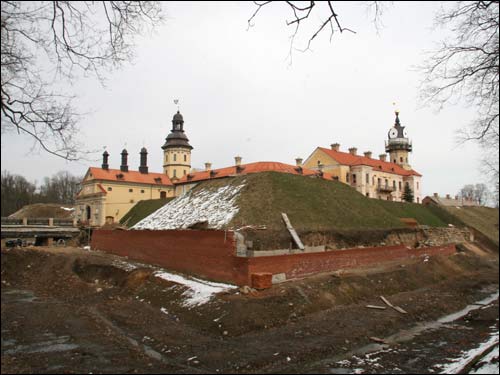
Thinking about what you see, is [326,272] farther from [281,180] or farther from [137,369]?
[137,369]

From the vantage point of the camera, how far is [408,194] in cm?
5625

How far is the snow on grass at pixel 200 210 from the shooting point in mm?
20817

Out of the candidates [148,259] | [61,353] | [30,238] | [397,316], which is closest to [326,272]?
[397,316]

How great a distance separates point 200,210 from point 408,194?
42.3 metres

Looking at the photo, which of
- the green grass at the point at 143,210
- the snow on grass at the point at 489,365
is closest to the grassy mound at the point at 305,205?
the snow on grass at the point at 489,365

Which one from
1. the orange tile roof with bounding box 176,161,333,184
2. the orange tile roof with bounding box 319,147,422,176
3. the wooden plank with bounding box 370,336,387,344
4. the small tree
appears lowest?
the wooden plank with bounding box 370,336,387,344

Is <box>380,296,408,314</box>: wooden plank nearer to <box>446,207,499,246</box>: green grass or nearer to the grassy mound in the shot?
the grassy mound

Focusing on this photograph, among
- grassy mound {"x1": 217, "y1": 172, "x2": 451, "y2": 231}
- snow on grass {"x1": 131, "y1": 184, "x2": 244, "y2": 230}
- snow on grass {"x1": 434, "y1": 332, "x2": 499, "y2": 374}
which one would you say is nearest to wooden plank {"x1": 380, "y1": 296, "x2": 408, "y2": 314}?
snow on grass {"x1": 434, "y1": 332, "x2": 499, "y2": 374}

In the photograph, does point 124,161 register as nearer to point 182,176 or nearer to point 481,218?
point 182,176

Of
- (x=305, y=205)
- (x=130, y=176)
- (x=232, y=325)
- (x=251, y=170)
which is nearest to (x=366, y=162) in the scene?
(x=251, y=170)

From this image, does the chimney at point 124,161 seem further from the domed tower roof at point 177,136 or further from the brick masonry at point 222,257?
the brick masonry at point 222,257

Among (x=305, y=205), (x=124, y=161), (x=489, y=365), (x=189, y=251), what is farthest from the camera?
(x=124, y=161)

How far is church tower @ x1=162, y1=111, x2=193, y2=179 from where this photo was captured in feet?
205

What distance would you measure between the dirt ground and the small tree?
36184mm
